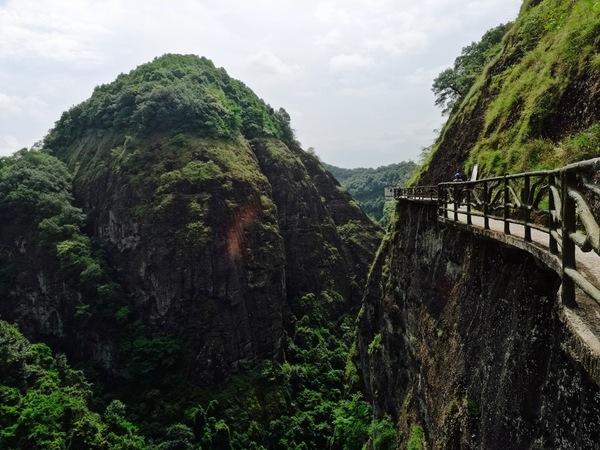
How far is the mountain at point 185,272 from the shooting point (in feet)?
160

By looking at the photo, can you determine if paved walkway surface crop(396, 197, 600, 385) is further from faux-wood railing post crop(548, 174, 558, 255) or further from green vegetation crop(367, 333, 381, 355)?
green vegetation crop(367, 333, 381, 355)

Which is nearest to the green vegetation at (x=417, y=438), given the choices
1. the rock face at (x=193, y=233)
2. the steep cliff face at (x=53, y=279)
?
the rock face at (x=193, y=233)

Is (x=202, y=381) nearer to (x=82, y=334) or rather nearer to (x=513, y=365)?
(x=82, y=334)

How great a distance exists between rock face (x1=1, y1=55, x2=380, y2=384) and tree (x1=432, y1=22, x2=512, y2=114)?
101 ft

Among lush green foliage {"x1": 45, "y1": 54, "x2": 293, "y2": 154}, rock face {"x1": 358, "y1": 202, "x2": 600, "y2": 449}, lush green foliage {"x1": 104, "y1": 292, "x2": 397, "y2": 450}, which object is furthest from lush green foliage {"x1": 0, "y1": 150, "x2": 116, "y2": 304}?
rock face {"x1": 358, "y1": 202, "x2": 600, "y2": 449}

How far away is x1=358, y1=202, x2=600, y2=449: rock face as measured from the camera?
20.6 ft

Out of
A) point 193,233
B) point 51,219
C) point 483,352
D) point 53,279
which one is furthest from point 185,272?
point 483,352

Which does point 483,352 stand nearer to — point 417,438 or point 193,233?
point 417,438

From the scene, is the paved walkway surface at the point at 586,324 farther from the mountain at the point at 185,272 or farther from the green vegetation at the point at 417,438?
the mountain at the point at 185,272

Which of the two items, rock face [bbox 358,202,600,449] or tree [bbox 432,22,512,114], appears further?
tree [bbox 432,22,512,114]

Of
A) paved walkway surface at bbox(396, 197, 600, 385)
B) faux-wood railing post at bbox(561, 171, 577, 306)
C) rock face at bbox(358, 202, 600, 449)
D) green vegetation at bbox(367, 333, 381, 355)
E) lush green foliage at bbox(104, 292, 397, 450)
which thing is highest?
faux-wood railing post at bbox(561, 171, 577, 306)

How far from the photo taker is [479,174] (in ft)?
61.6

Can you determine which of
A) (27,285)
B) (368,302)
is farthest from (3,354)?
(368,302)

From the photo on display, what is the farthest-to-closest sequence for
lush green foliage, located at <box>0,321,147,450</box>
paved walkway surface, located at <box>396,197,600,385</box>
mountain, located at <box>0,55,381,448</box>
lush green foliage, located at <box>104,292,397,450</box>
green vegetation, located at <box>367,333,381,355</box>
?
mountain, located at <box>0,55,381,448</box>
lush green foliage, located at <box>104,292,397,450</box>
lush green foliage, located at <box>0,321,147,450</box>
green vegetation, located at <box>367,333,381,355</box>
paved walkway surface, located at <box>396,197,600,385</box>
